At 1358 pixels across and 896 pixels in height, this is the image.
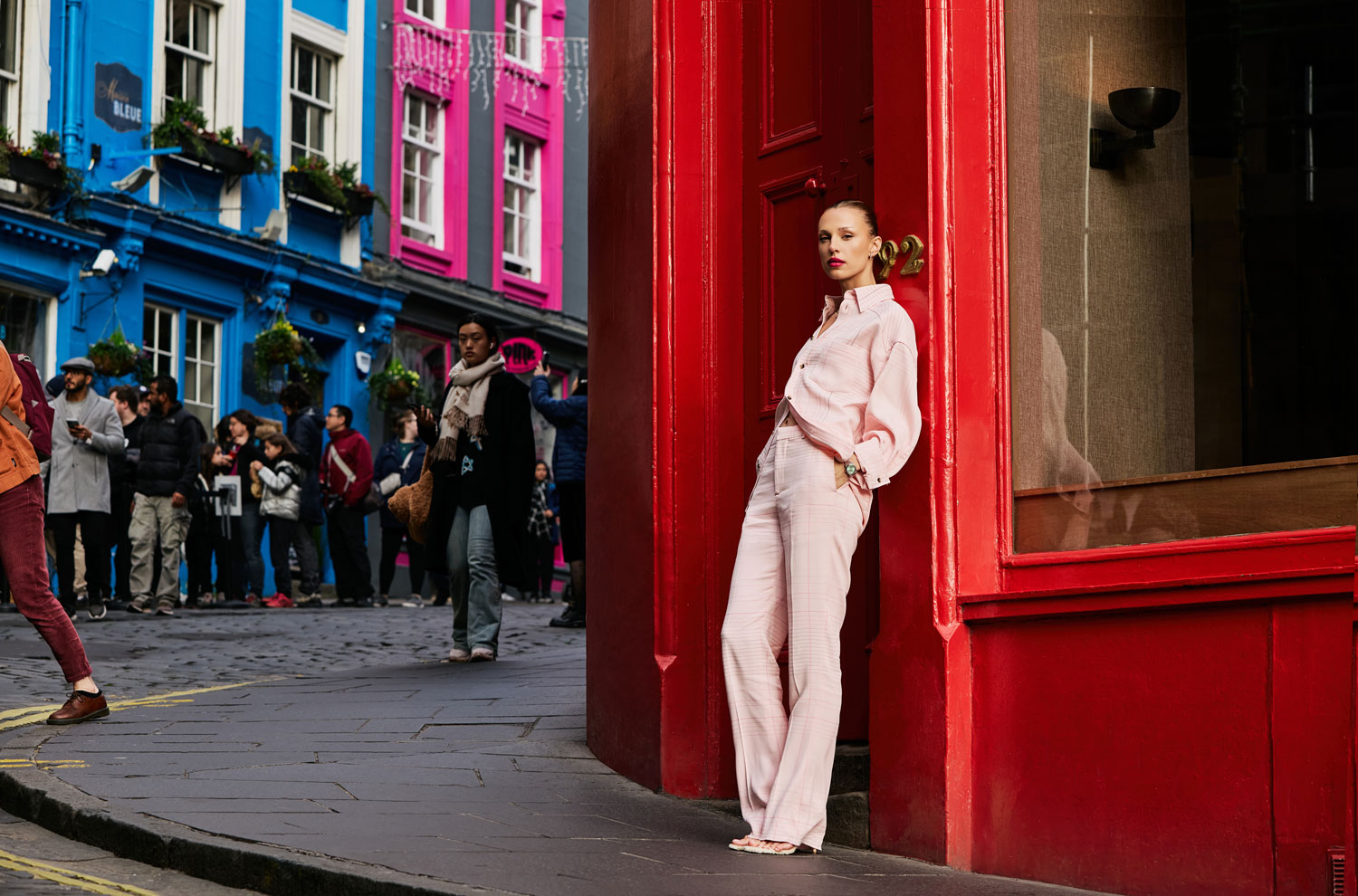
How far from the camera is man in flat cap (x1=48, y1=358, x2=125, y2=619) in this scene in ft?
50.1

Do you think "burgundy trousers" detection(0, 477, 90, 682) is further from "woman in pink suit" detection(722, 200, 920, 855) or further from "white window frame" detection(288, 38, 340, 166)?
"white window frame" detection(288, 38, 340, 166)

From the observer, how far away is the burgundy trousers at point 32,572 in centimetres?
809

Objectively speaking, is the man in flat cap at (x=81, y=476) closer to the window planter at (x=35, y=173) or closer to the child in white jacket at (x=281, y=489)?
the child in white jacket at (x=281, y=489)

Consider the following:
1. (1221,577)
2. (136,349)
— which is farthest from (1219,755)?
(136,349)

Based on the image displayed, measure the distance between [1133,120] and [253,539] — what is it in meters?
13.9

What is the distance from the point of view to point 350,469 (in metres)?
19.3

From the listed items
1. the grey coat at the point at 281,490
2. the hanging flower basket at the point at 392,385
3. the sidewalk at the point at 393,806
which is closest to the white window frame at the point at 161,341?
the hanging flower basket at the point at 392,385

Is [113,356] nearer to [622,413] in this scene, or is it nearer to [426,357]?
[426,357]

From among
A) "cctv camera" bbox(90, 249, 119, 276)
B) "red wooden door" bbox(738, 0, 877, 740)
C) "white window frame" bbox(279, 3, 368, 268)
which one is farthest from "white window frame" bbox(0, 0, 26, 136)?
"red wooden door" bbox(738, 0, 877, 740)

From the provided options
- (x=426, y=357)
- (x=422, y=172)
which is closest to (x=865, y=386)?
(x=426, y=357)

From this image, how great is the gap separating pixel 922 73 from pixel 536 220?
27.3 m

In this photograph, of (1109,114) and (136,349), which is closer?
(1109,114)

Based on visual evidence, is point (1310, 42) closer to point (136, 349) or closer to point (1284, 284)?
point (1284, 284)

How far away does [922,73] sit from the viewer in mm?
5977
